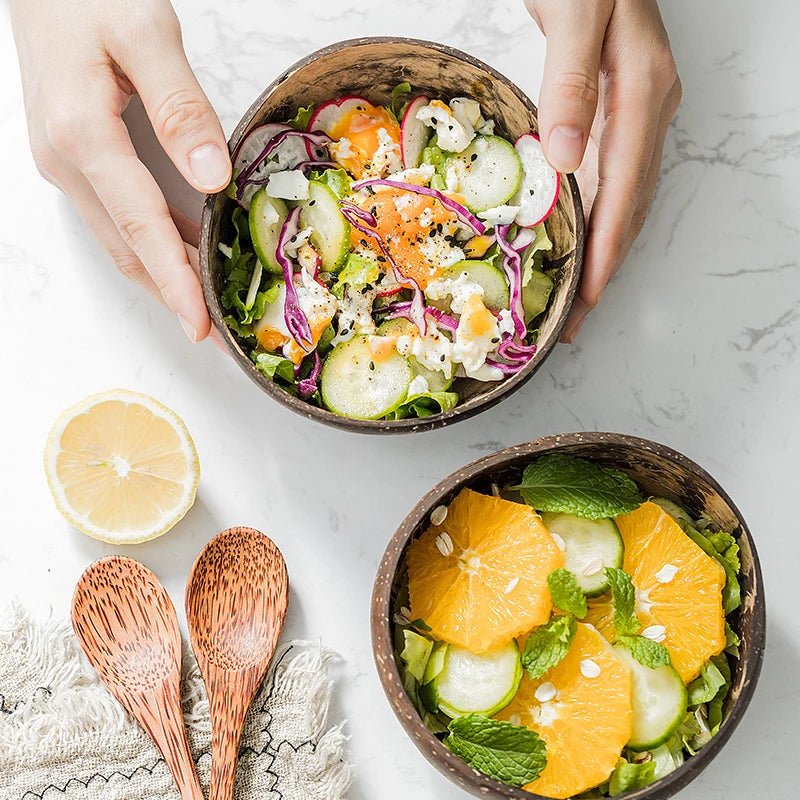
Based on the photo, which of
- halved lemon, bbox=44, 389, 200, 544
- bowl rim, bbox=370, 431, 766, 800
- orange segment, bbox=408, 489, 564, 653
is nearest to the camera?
bowl rim, bbox=370, 431, 766, 800

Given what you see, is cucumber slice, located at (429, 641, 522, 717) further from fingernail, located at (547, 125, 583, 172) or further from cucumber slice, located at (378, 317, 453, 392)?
fingernail, located at (547, 125, 583, 172)

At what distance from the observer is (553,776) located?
1411mm

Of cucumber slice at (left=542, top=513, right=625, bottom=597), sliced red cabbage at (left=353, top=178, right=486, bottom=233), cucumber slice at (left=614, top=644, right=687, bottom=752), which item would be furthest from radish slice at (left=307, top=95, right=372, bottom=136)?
cucumber slice at (left=614, top=644, right=687, bottom=752)

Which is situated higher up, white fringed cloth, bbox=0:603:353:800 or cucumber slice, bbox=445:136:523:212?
cucumber slice, bbox=445:136:523:212

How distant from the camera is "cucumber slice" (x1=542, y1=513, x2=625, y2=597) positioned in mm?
1483

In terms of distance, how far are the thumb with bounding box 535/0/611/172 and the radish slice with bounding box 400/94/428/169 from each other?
0.22 metres

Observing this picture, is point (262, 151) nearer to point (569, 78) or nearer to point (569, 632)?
point (569, 78)

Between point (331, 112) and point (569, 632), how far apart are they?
894mm

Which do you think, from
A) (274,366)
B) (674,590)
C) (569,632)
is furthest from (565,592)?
(274,366)

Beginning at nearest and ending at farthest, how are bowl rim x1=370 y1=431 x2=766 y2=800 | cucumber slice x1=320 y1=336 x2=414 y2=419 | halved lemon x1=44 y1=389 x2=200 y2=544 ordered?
1. bowl rim x1=370 y1=431 x2=766 y2=800
2. cucumber slice x1=320 y1=336 x2=414 y2=419
3. halved lemon x1=44 y1=389 x2=200 y2=544

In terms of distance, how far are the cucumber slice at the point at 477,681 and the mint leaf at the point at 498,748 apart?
0.03m

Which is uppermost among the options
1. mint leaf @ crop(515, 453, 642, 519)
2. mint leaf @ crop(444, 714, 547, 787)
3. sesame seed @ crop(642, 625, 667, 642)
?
mint leaf @ crop(515, 453, 642, 519)

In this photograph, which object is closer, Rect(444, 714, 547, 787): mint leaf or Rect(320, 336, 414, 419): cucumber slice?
Rect(444, 714, 547, 787): mint leaf

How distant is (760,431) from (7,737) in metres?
1.38
